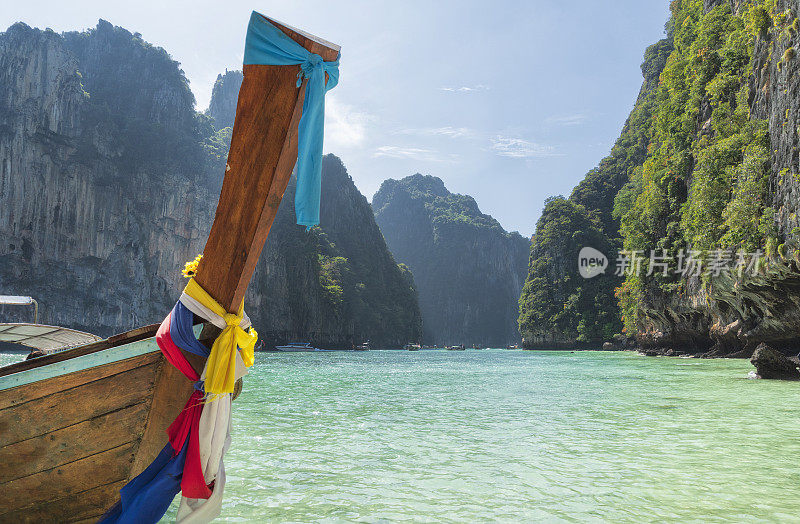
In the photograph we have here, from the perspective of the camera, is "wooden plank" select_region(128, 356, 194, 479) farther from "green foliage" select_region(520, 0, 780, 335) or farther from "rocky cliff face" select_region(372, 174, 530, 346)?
"rocky cliff face" select_region(372, 174, 530, 346)

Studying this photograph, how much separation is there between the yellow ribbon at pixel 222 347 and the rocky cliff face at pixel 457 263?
140 metres

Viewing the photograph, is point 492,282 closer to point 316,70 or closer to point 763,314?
point 763,314

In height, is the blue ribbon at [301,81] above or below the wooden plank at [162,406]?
above

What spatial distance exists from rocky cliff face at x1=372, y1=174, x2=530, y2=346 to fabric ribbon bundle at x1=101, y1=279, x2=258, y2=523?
139800 millimetres

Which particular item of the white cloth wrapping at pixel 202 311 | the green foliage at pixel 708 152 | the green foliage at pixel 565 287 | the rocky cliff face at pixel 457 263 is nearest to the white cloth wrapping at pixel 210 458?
the white cloth wrapping at pixel 202 311

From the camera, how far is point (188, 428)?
8.65 feet

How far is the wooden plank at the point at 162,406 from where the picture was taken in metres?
2.81

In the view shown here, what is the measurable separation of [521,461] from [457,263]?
158m

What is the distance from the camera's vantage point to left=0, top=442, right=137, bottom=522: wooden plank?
109 inches

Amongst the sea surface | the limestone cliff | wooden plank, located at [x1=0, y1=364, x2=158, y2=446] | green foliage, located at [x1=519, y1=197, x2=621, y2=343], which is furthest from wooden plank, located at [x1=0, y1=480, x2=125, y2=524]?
the limestone cliff

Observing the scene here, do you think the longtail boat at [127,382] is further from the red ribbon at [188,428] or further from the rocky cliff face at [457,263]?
the rocky cliff face at [457,263]

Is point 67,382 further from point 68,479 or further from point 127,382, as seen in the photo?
point 68,479

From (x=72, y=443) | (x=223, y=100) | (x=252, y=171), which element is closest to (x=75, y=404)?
(x=72, y=443)

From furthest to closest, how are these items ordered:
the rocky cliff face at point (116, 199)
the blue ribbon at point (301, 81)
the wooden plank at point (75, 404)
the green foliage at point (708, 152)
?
the rocky cliff face at point (116, 199) < the green foliage at point (708, 152) < the wooden plank at point (75, 404) < the blue ribbon at point (301, 81)
